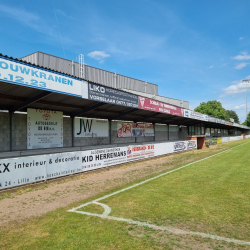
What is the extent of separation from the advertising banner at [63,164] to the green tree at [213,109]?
262 feet

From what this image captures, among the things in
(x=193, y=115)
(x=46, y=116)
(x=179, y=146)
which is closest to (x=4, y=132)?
(x=46, y=116)

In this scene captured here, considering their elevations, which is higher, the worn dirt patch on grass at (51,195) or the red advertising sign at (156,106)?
the red advertising sign at (156,106)

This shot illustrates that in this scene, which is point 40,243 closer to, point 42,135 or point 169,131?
point 42,135

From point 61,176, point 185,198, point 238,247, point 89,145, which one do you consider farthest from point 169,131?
point 238,247

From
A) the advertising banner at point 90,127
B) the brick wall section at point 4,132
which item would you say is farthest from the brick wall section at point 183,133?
the brick wall section at point 4,132

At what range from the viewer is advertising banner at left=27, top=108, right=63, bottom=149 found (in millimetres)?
11809

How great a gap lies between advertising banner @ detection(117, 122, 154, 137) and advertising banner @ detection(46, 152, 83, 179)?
923 centimetres

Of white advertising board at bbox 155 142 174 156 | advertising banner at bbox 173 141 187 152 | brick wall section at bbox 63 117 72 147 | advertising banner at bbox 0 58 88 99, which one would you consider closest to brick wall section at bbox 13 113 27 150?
brick wall section at bbox 63 117 72 147

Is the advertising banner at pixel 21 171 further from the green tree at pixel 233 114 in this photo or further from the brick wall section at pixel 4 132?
the green tree at pixel 233 114

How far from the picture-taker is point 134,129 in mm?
21609

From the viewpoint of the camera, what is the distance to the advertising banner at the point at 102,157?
36.3 ft

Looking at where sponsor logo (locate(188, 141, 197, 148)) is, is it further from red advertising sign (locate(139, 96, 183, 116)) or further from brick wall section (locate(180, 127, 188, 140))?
brick wall section (locate(180, 127, 188, 140))

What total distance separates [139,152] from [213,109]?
259 feet

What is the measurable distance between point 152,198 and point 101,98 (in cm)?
725
